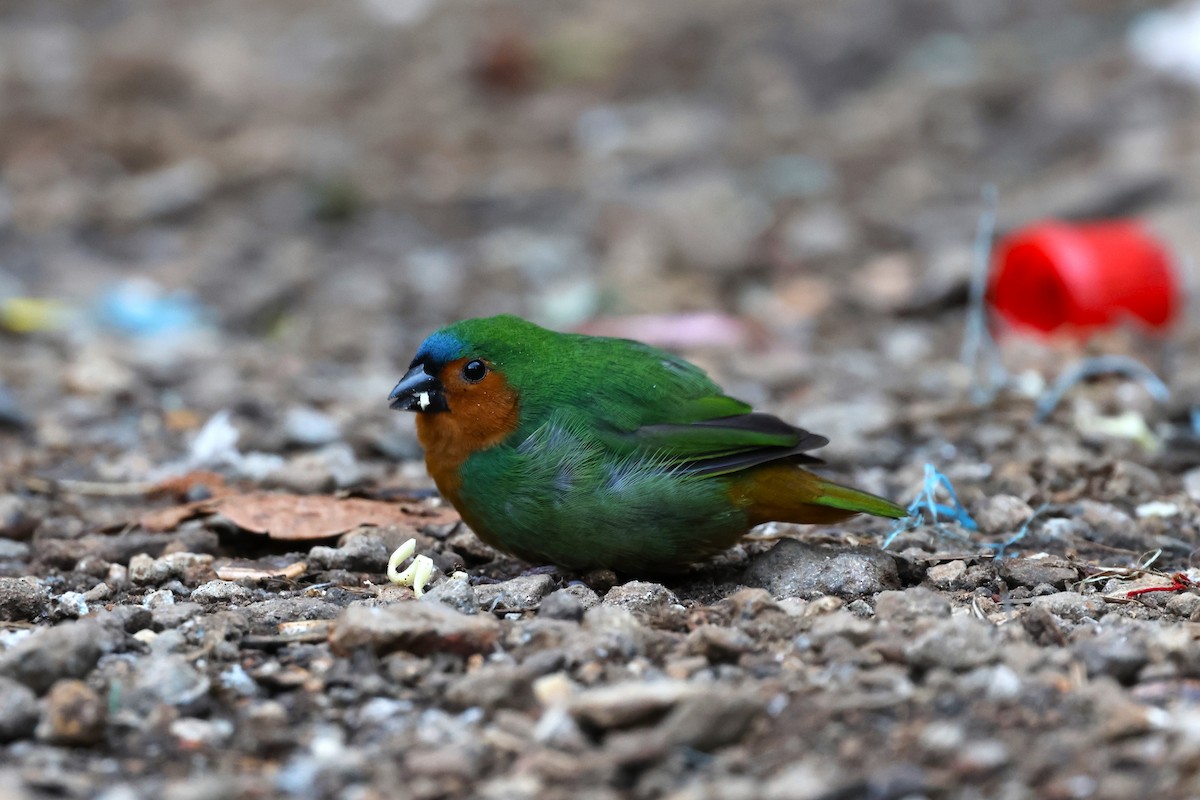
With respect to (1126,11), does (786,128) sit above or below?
below

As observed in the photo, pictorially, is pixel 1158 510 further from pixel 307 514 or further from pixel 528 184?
pixel 528 184

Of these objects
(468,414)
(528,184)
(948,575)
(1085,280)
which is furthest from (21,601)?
(528,184)

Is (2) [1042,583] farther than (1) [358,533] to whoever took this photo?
No

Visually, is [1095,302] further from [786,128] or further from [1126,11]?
[1126,11]

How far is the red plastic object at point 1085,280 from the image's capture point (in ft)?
19.3

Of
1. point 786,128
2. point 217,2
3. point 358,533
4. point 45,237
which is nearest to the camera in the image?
point 358,533

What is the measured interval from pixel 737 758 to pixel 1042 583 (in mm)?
1262

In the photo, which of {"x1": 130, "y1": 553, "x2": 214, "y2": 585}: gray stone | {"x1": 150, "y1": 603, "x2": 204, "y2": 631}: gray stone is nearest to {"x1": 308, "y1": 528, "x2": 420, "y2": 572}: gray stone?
{"x1": 130, "y1": 553, "x2": 214, "y2": 585}: gray stone

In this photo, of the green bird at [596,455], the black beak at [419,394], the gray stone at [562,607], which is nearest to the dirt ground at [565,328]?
the gray stone at [562,607]

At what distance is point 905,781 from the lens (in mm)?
2215

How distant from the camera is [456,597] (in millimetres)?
3121

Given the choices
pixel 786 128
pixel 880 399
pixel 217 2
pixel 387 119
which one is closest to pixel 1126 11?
pixel 786 128

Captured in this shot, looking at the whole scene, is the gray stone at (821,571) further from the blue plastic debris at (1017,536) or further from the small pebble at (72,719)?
the small pebble at (72,719)

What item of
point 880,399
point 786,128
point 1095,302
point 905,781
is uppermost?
point 786,128
